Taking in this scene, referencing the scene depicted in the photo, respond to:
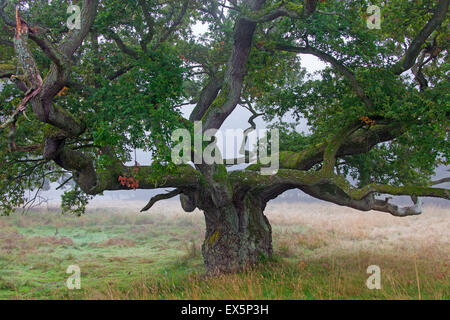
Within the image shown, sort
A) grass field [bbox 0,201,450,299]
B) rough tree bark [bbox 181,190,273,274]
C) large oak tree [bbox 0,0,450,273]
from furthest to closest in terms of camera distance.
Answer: rough tree bark [bbox 181,190,273,274]
grass field [bbox 0,201,450,299]
large oak tree [bbox 0,0,450,273]

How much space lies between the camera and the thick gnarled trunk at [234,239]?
12.6 metres

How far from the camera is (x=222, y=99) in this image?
1105 cm

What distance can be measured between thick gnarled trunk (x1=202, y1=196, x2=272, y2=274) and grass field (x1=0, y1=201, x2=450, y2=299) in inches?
25.7

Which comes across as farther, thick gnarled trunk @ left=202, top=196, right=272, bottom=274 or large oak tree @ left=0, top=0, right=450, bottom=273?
thick gnarled trunk @ left=202, top=196, right=272, bottom=274

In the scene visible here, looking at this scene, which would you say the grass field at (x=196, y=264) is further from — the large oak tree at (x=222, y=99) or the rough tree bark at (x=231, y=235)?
the large oak tree at (x=222, y=99)

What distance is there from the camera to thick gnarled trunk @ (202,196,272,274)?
41.4 ft

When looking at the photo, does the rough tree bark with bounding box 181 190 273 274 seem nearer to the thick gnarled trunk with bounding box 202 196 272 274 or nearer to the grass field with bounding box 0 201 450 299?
the thick gnarled trunk with bounding box 202 196 272 274

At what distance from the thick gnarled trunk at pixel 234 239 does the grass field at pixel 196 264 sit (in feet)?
2.14

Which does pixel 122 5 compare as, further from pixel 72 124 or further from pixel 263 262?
pixel 263 262

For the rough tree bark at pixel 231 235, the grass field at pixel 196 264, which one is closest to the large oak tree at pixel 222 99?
the rough tree bark at pixel 231 235

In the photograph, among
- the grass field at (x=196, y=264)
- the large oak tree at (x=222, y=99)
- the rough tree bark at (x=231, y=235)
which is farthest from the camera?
the rough tree bark at (x=231, y=235)

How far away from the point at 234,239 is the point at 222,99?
5330mm

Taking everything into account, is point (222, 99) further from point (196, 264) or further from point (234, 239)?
point (196, 264)

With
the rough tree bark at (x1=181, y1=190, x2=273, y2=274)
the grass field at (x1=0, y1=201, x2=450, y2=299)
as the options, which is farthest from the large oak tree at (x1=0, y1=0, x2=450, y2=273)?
the grass field at (x1=0, y1=201, x2=450, y2=299)
